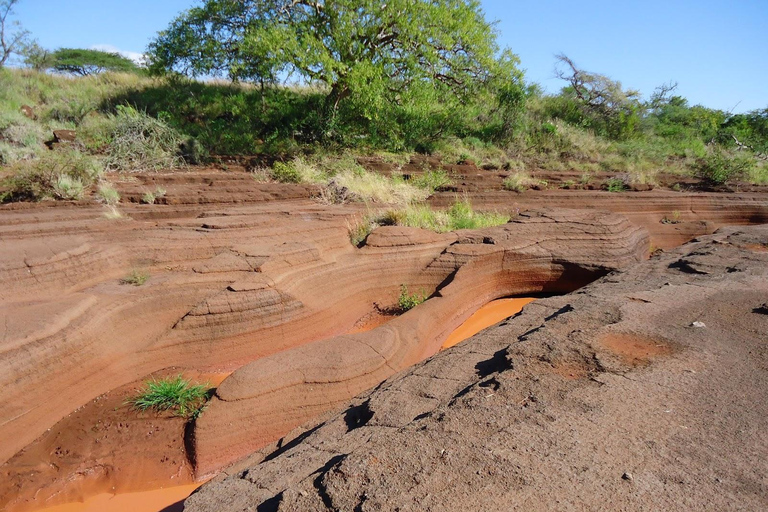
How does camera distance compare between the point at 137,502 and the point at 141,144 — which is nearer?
the point at 137,502

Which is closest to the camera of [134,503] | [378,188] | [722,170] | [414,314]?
[134,503]

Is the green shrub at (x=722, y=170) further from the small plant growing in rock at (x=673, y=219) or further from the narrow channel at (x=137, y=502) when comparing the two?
the narrow channel at (x=137, y=502)

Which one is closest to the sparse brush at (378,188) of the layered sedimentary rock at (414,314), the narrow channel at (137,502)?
the layered sedimentary rock at (414,314)

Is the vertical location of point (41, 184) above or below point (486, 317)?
above

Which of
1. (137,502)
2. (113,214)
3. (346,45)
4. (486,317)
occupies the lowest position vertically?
(137,502)

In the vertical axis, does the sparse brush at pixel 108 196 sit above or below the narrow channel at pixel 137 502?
above

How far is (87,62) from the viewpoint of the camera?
19562mm

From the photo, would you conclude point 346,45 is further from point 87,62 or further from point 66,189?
point 87,62

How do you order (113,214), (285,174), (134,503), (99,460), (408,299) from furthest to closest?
(285,174) < (408,299) < (113,214) < (99,460) < (134,503)

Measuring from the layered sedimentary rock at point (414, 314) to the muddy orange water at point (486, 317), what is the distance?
92 millimetres

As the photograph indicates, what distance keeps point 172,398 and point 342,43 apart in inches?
332

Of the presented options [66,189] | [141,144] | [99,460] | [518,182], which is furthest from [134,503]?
[518,182]

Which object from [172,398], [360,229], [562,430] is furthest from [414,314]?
[562,430]

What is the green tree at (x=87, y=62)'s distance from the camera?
1891cm
